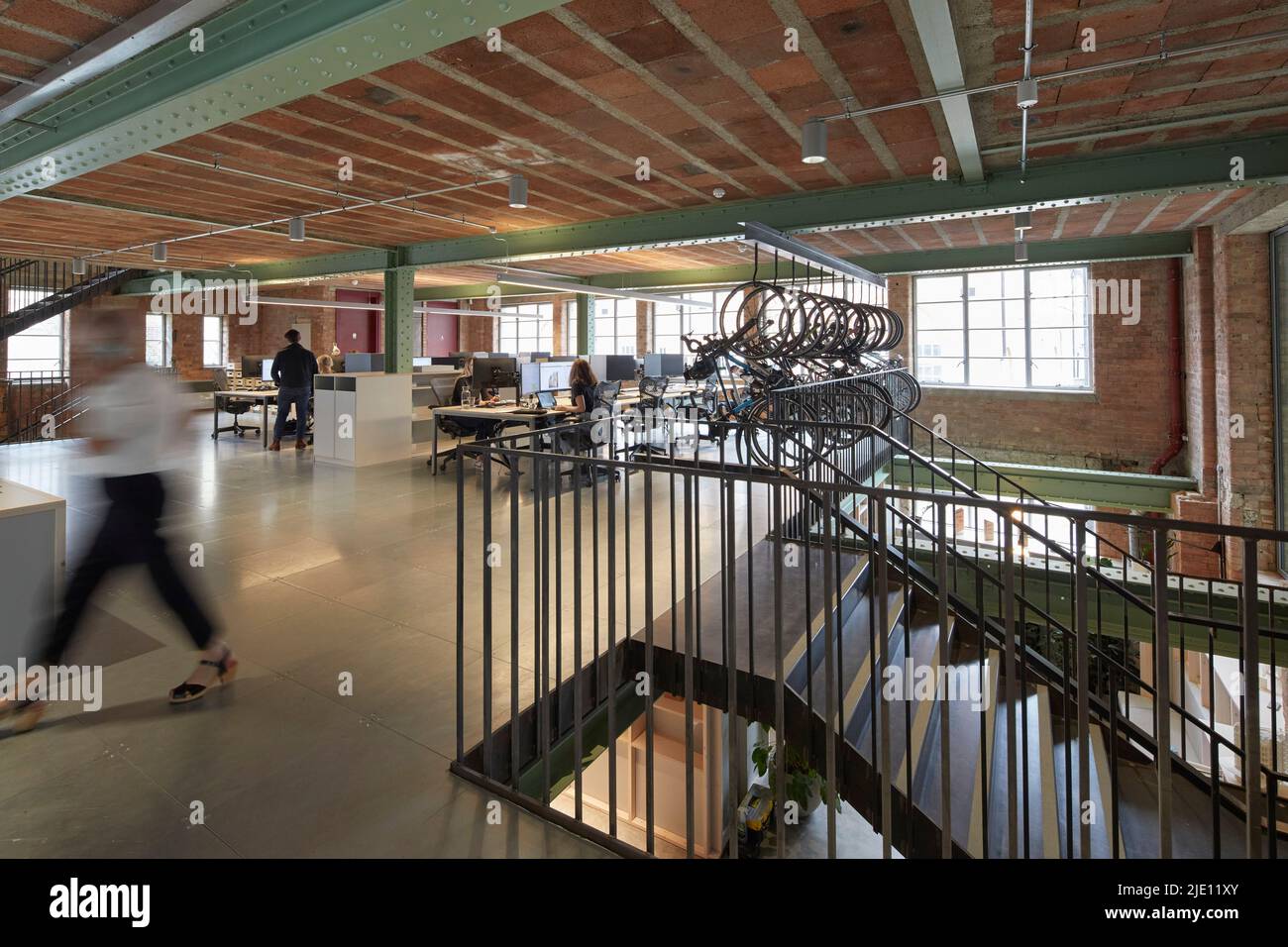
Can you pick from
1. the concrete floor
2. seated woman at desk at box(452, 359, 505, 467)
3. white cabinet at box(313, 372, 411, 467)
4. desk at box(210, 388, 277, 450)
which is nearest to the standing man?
white cabinet at box(313, 372, 411, 467)

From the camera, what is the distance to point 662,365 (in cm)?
1268

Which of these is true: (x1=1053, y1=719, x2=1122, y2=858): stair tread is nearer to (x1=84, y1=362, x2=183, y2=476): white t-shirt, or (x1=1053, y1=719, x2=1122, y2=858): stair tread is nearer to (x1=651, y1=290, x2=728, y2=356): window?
(x1=84, y1=362, x2=183, y2=476): white t-shirt

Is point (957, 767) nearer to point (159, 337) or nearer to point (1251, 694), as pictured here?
point (1251, 694)

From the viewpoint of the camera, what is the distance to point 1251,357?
6.73 meters

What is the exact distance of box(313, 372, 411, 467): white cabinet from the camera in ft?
26.8

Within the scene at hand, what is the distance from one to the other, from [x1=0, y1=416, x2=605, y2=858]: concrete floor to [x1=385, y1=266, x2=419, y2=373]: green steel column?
471 centimetres

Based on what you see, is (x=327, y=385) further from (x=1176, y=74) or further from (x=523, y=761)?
(x=1176, y=74)

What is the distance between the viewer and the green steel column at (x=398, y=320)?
8883 mm

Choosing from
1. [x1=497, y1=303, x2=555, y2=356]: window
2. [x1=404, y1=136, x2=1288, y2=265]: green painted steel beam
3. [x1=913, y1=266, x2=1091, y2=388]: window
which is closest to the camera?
[x1=404, y1=136, x2=1288, y2=265]: green painted steel beam

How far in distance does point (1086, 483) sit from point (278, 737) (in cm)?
1068

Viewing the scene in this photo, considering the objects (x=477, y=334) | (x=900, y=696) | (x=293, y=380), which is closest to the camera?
(x=900, y=696)

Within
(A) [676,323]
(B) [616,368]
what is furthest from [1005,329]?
(A) [676,323]

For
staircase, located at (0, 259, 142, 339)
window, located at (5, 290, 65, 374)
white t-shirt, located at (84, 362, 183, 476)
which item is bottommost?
white t-shirt, located at (84, 362, 183, 476)
